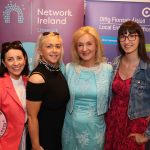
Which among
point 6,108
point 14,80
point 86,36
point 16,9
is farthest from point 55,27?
point 6,108

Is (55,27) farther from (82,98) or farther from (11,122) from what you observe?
(11,122)

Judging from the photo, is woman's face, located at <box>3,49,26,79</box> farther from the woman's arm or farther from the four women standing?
the woman's arm

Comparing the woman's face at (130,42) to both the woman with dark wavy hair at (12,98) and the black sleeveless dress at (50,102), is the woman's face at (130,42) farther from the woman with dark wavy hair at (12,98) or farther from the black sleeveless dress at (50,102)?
the woman with dark wavy hair at (12,98)

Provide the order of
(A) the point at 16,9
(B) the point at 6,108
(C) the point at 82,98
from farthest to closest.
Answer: (A) the point at 16,9
(C) the point at 82,98
(B) the point at 6,108

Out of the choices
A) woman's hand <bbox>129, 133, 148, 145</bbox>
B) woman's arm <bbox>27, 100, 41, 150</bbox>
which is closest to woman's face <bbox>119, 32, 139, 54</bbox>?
woman's hand <bbox>129, 133, 148, 145</bbox>

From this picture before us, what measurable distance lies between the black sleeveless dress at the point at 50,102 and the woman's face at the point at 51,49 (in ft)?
0.27

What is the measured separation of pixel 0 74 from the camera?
2.26 meters

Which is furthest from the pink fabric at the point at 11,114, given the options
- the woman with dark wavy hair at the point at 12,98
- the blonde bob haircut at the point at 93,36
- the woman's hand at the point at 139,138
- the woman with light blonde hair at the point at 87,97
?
the woman's hand at the point at 139,138

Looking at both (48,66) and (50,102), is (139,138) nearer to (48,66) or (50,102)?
(50,102)

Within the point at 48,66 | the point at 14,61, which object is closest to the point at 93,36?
the point at 48,66

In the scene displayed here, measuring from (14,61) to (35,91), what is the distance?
0.31m

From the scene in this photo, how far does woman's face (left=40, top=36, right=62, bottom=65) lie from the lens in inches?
89.2

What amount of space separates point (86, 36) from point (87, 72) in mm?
309

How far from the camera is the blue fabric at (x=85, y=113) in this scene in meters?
2.35
